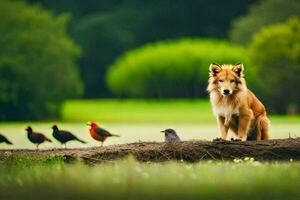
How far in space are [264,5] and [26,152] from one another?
55630 mm

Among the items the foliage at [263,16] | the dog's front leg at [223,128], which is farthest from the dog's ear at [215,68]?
the foliage at [263,16]

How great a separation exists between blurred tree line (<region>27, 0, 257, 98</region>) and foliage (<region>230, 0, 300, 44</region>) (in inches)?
331

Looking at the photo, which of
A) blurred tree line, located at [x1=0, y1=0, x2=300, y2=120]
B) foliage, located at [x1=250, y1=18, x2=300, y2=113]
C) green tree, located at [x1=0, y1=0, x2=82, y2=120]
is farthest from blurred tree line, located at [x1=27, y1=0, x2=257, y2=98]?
green tree, located at [x1=0, y1=0, x2=82, y2=120]

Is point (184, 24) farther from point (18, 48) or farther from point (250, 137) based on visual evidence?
point (250, 137)

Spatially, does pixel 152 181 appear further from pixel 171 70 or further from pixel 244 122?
pixel 171 70

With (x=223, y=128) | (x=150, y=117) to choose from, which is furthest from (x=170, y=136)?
(x=150, y=117)

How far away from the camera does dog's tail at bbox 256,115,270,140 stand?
16.5m

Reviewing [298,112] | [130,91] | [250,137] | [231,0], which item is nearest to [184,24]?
[231,0]

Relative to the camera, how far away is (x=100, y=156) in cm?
1560

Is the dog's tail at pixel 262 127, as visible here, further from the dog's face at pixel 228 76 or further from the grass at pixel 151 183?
the grass at pixel 151 183

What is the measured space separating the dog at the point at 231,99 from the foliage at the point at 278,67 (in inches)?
1455

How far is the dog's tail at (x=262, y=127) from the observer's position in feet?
54.3

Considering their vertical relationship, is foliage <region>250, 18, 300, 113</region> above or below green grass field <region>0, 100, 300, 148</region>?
above

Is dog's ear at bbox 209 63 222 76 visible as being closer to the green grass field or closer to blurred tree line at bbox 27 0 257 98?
the green grass field
